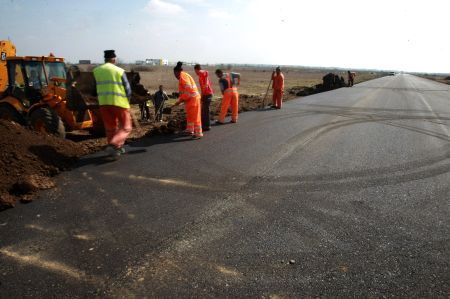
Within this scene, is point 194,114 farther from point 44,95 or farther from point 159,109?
point 159,109

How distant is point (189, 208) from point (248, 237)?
957 mm

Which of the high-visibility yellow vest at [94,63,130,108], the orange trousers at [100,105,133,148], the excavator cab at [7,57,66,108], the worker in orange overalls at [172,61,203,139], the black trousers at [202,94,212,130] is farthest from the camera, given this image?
the black trousers at [202,94,212,130]

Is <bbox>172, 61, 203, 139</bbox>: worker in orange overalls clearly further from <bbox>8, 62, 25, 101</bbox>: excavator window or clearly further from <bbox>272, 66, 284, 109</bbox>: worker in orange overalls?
<bbox>272, 66, 284, 109</bbox>: worker in orange overalls

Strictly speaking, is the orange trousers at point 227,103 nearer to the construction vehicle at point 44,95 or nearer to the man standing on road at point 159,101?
the man standing on road at point 159,101

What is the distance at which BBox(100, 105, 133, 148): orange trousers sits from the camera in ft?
20.1

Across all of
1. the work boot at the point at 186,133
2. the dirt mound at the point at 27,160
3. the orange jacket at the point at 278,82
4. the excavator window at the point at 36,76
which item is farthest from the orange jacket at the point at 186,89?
the orange jacket at the point at 278,82

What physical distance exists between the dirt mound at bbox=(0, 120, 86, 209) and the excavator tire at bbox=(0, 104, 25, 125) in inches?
118

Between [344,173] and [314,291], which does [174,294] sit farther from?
[344,173]

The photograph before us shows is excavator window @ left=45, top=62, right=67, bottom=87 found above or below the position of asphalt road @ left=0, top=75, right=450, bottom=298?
above

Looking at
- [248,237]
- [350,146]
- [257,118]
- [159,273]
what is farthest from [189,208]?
[257,118]

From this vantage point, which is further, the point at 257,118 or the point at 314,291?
the point at 257,118

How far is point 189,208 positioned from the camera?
13.5 feet

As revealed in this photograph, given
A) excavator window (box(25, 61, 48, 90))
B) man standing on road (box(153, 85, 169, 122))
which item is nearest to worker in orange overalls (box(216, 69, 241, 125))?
man standing on road (box(153, 85, 169, 122))

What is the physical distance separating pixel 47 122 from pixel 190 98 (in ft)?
10.9
